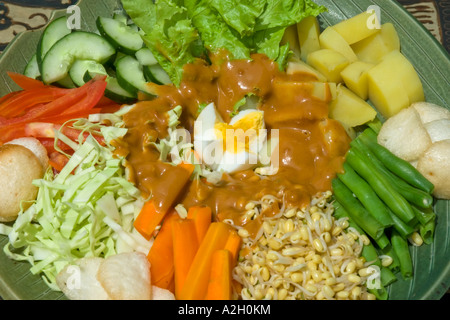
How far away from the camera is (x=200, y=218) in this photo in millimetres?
3527

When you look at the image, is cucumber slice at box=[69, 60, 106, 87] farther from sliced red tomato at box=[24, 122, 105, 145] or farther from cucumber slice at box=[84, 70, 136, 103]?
sliced red tomato at box=[24, 122, 105, 145]

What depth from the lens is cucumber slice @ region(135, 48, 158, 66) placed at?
4.20 meters

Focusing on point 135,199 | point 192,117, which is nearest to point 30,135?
point 135,199

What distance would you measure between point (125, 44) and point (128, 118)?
81 centimetres

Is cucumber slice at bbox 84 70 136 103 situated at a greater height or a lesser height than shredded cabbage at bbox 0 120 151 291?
greater

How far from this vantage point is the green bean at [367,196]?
3455mm

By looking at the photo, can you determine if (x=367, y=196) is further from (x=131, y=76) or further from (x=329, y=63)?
(x=131, y=76)

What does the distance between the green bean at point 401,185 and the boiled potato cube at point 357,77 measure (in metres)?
0.58

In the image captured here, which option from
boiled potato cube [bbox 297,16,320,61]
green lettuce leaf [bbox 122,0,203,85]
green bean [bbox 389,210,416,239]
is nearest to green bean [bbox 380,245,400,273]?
green bean [bbox 389,210,416,239]

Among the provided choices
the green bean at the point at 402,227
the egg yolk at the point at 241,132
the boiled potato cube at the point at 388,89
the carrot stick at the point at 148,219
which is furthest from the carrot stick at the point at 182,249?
the boiled potato cube at the point at 388,89

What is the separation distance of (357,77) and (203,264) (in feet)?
7.10

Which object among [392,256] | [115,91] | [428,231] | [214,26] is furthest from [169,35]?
[428,231]

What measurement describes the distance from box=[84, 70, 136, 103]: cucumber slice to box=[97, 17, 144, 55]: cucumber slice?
325 millimetres

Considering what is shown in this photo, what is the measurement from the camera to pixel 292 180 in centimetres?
384
